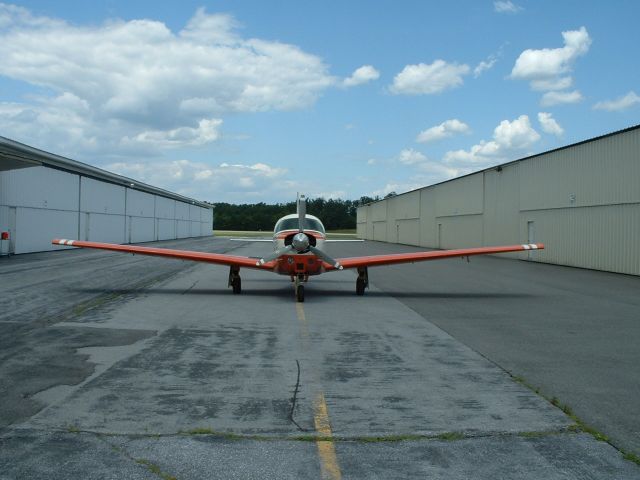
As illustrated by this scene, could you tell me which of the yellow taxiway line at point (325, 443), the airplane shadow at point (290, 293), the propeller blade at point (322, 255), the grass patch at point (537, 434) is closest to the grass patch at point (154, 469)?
the yellow taxiway line at point (325, 443)

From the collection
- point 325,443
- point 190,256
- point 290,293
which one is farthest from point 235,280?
point 325,443

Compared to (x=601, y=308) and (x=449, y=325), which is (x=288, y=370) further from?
(x=601, y=308)

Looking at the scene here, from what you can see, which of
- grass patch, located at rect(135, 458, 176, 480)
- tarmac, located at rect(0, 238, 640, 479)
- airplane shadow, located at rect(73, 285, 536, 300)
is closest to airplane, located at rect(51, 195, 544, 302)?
airplane shadow, located at rect(73, 285, 536, 300)

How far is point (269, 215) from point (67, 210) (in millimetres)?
92518

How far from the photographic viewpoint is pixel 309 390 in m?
6.07

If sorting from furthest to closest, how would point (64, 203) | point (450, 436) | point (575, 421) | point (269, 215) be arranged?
point (269, 215), point (64, 203), point (575, 421), point (450, 436)

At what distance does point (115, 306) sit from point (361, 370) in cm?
746

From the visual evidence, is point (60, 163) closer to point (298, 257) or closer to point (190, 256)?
point (190, 256)

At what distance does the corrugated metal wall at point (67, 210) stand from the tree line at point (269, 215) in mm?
56775

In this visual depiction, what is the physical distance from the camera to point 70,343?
27.5 ft

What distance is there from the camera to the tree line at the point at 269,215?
121713mm

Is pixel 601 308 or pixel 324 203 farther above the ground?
pixel 324 203

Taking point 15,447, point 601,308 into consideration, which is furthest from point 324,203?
point 15,447

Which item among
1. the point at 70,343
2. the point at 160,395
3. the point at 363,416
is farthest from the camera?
the point at 70,343
